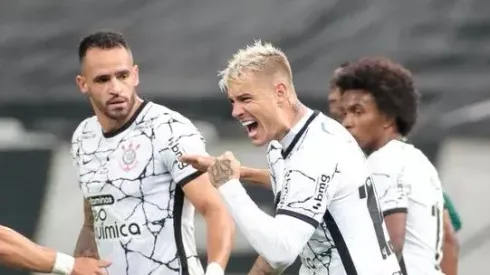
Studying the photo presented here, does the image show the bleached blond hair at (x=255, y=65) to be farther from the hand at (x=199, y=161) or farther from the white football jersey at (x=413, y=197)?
the white football jersey at (x=413, y=197)

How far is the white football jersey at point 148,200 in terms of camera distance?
184 inches

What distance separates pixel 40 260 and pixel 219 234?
0.68 m

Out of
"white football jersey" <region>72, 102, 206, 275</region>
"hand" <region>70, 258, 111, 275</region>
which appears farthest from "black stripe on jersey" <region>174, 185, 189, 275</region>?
"hand" <region>70, 258, 111, 275</region>

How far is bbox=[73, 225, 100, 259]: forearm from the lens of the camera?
16.8ft

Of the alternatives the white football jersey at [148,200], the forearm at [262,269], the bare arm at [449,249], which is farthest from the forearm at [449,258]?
the forearm at [262,269]

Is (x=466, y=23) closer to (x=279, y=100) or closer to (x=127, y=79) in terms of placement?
(x=127, y=79)

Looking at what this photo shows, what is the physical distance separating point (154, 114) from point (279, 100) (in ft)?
3.09

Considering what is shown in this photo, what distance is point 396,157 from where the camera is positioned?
4703 mm

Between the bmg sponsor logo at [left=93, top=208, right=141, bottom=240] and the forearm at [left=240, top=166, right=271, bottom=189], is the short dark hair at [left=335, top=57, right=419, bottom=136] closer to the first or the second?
the forearm at [left=240, top=166, right=271, bottom=189]

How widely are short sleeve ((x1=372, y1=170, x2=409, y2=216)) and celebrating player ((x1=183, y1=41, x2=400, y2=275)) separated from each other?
658 mm

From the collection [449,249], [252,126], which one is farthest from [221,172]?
[449,249]

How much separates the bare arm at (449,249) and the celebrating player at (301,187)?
1.64m

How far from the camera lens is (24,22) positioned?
25.9 ft

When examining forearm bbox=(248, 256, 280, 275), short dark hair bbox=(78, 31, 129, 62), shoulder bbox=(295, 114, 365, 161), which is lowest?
forearm bbox=(248, 256, 280, 275)
